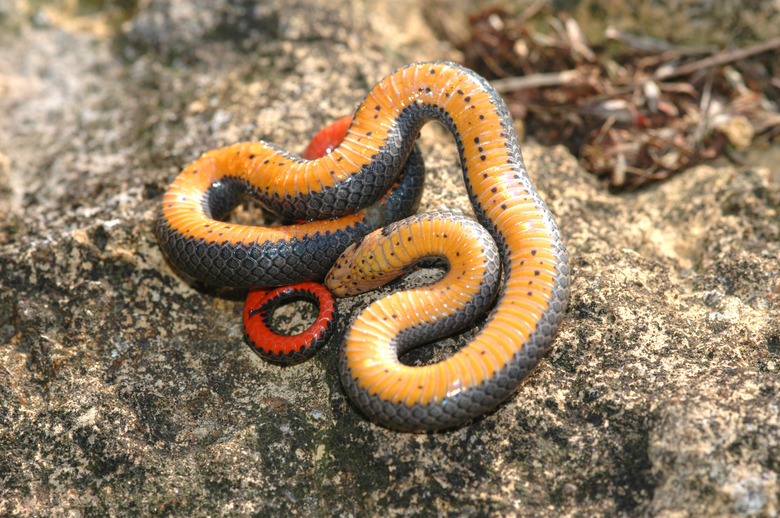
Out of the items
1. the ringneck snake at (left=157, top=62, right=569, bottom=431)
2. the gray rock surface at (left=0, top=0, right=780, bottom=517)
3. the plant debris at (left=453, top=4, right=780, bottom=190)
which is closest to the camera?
the gray rock surface at (left=0, top=0, right=780, bottom=517)

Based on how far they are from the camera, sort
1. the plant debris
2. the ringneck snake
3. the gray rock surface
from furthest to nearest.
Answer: the plant debris → the ringneck snake → the gray rock surface

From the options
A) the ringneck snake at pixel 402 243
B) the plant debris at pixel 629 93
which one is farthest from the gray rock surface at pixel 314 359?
the plant debris at pixel 629 93

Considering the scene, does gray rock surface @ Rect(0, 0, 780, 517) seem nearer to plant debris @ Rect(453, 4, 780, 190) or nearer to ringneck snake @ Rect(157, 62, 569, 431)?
ringneck snake @ Rect(157, 62, 569, 431)

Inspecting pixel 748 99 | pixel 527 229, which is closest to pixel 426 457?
pixel 527 229

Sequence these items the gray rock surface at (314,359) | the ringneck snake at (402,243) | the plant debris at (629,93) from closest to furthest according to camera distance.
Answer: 1. the gray rock surface at (314,359)
2. the ringneck snake at (402,243)
3. the plant debris at (629,93)

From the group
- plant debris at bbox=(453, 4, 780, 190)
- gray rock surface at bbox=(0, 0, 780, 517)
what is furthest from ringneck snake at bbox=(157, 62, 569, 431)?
plant debris at bbox=(453, 4, 780, 190)

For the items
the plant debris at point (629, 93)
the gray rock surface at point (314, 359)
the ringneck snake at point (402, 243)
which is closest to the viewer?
the gray rock surface at point (314, 359)

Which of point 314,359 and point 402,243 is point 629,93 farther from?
point 314,359

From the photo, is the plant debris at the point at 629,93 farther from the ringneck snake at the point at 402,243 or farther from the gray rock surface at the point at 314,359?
the ringneck snake at the point at 402,243
